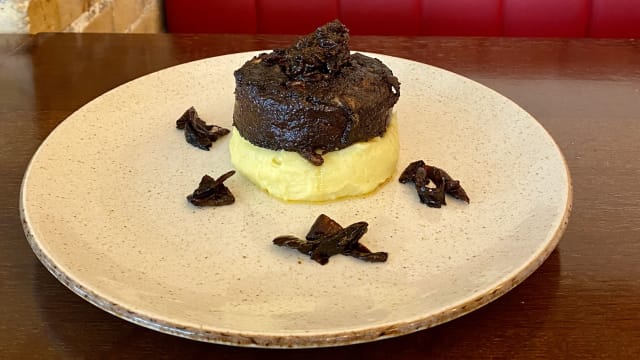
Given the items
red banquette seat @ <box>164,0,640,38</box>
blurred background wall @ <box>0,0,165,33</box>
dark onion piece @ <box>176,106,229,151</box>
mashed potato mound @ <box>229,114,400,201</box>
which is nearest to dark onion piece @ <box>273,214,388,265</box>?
mashed potato mound @ <box>229,114,400,201</box>

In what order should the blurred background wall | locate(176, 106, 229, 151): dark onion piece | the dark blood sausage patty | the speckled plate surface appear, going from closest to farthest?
1. the speckled plate surface
2. the dark blood sausage patty
3. locate(176, 106, 229, 151): dark onion piece
4. the blurred background wall

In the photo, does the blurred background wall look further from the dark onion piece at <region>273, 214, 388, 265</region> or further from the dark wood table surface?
the dark onion piece at <region>273, 214, 388, 265</region>

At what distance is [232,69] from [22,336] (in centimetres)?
80

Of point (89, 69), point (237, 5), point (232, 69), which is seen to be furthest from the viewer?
point (237, 5)

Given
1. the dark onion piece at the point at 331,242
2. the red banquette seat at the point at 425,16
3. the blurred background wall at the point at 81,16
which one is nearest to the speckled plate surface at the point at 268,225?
the dark onion piece at the point at 331,242

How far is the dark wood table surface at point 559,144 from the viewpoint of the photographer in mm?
909

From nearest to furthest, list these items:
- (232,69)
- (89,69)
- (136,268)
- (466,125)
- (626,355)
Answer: (626,355) → (136,268) → (466,125) → (232,69) → (89,69)

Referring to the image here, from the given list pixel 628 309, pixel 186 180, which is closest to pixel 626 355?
pixel 628 309

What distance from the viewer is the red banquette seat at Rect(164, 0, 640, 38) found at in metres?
2.41

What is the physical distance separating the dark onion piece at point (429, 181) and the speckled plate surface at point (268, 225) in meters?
0.02

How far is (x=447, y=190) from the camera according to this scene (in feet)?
3.92

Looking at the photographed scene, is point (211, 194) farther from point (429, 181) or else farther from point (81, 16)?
point (81, 16)

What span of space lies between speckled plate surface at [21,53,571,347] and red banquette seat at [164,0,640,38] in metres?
0.96

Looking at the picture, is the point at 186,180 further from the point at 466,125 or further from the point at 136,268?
the point at 466,125
